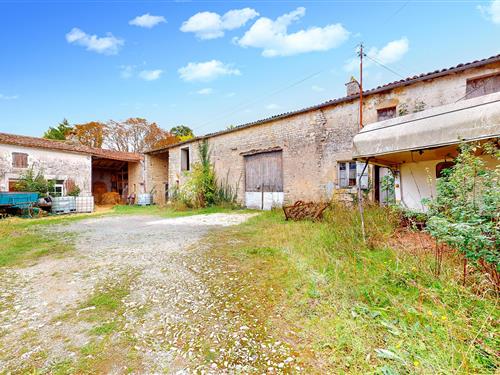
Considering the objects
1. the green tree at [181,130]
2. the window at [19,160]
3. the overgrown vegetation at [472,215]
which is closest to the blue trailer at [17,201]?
the window at [19,160]

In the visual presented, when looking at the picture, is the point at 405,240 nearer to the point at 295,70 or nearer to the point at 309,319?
the point at 309,319

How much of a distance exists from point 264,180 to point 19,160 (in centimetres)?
1554

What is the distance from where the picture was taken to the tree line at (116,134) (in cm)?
2484

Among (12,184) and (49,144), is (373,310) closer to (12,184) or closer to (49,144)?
(12,184)

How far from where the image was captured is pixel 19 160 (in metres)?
14.2

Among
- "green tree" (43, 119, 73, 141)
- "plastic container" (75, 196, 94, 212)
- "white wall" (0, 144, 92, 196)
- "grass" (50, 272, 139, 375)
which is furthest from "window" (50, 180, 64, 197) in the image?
"grass" (50, 272, 139, 375)

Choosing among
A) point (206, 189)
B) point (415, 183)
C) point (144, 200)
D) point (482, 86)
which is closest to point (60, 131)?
point (144, 200)

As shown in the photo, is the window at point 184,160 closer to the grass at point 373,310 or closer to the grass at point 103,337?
the grass at point 373,310

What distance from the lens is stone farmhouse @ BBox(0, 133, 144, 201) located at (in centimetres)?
1380

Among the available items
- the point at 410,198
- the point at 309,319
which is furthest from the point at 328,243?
the point at 410,198

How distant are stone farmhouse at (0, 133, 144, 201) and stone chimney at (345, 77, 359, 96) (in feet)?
56.2

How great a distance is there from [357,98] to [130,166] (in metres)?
20.1

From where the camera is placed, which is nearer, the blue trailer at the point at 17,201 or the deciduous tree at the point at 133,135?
the blue trailer at the point at 17,201

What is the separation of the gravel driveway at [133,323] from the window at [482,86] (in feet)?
28.2
